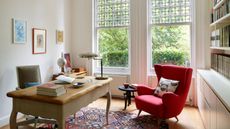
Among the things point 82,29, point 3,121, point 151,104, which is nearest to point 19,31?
point 3,121

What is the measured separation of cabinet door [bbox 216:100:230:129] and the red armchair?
42.2 inches

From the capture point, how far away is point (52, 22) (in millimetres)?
4504

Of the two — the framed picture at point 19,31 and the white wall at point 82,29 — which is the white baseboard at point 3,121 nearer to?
the framed picture at point 19,31

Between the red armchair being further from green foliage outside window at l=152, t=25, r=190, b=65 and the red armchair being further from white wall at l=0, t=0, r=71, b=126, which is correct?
white wall at l=0, t=0, r=71, b=126

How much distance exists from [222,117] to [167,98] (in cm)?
123

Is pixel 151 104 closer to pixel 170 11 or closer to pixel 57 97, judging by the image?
pixel 57 97

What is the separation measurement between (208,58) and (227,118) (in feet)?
8.91

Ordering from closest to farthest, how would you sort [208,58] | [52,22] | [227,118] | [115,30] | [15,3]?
[227,118] < [15,3] < [208,58] < [52,22] < [115,30]

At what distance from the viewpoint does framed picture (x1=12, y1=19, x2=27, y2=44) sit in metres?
3.50

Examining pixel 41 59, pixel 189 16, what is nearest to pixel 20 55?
pixel 41 59

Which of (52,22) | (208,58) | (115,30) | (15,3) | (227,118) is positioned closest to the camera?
(227,118)

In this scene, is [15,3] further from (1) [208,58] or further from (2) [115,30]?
(1) [208,58]

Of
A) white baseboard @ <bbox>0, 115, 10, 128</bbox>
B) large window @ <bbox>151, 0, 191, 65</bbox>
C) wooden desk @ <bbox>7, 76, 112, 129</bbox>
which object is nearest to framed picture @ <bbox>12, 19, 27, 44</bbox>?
white baseboard @ <bbox>0, 115, 10, 128</bbox>

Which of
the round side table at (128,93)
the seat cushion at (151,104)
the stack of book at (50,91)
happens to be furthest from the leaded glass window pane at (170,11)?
the stack of book at (50,91)
